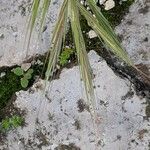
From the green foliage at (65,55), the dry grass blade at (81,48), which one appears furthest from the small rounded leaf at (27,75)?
the dry grass blade at (81,48)

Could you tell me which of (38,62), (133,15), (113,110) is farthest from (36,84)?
(133,15)

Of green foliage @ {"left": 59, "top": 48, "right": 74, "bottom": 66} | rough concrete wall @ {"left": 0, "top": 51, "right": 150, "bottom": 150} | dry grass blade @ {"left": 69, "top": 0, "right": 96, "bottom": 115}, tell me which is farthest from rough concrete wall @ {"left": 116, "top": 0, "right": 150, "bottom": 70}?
dry grass blade @ {"left": 69, "top": 0, "right": 96, "bottom": 115}

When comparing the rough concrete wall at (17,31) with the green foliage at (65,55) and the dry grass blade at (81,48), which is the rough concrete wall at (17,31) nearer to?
the green foliage at (65,55)

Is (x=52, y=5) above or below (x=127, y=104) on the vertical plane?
above

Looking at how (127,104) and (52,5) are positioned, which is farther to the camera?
(52,5)

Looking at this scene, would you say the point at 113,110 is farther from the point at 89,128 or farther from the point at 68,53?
the point at 68,53

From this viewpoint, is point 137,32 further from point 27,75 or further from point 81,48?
point 81,48
